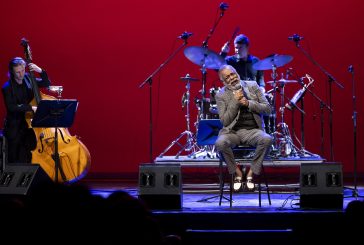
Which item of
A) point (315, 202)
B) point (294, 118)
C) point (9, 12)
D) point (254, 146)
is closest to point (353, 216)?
point (315, 202)

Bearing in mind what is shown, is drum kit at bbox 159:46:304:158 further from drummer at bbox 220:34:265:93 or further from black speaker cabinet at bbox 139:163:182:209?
black speaker cabinet at bbox 139:163:182:209

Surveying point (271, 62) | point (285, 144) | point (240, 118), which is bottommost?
point (285, 144)

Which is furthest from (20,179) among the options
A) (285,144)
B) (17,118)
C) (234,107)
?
(285,144)

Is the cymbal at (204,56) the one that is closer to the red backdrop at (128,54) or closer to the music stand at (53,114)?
the music stand at (53,114)

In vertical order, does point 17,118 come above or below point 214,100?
below

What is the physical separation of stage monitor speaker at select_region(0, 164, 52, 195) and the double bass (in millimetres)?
1292

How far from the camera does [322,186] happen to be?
18.7 feet

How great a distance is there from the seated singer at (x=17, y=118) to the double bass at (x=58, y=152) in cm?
11

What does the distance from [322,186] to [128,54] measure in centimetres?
500

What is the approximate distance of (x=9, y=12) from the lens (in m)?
9.88

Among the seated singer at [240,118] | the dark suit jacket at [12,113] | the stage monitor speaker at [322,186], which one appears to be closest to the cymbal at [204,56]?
→ the seated singer at [240,118]

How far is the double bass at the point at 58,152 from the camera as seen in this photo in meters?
7.54

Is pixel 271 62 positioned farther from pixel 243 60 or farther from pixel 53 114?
pixel 53 114

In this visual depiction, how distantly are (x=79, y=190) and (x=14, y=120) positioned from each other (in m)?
4.78
